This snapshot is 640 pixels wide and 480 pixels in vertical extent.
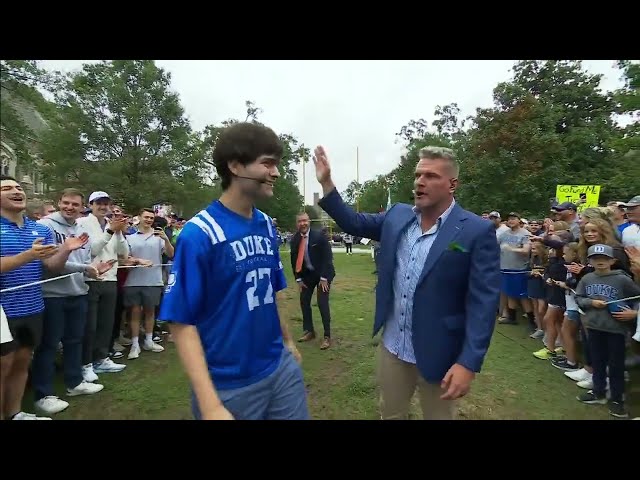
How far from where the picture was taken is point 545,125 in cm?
1772

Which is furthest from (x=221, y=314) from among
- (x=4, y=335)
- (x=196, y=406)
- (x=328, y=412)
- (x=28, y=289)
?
(x=328, y=412)

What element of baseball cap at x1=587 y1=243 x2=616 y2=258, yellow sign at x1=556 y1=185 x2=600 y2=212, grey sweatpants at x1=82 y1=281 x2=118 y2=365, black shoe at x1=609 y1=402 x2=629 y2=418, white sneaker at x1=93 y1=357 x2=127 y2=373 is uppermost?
yellow sign at x1=556 y1=185 x2=600 y2=212

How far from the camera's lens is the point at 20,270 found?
10.5 feet

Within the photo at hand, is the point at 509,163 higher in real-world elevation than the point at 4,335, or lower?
higher

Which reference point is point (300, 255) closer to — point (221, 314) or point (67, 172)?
point (221, 314)

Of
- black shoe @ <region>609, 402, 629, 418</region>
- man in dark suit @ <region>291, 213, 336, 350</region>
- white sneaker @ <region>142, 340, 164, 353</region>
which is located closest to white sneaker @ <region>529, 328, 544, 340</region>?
black shoe @ <region>609, 402, 629, 418</region>

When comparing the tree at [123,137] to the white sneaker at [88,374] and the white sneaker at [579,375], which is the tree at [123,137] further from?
the white sneaker at [579,375]

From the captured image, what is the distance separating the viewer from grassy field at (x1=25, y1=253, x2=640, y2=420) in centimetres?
412

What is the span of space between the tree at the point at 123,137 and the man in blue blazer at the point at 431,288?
1300 cm

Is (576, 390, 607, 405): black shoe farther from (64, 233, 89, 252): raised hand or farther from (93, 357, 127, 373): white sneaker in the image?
(93, 357, 127, 373): white sneaker

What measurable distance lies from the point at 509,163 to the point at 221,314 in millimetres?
16573

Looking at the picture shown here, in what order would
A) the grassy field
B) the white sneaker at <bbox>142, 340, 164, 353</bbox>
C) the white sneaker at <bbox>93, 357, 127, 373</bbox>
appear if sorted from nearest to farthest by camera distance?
the grassy field
the white sneaker at <bbox>93, 357, 127, 373</bbox>
the white sneaker at <bbox>142, 340, 164, 353</bbox>

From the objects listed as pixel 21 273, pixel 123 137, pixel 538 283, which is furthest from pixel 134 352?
pixel 123 137

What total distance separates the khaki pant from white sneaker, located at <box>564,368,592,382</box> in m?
3.53
